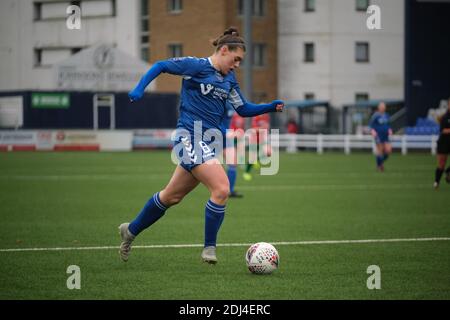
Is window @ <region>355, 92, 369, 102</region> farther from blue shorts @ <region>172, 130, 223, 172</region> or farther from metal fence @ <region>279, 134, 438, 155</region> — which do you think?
blue shorts @ <region>172, 130, 223, 172</region>

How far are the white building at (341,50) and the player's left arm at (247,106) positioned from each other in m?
50.2

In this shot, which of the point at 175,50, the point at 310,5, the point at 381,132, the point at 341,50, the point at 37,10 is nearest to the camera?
the point at 381,132

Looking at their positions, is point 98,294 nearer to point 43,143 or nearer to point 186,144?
point 186,144

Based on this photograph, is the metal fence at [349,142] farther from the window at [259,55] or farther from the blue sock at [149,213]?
the blue sock at [149,213]

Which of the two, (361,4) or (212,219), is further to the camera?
(361,4)

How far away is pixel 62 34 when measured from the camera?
61719 millimetres

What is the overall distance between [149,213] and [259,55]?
52334 millimetres

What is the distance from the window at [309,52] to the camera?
200 ft

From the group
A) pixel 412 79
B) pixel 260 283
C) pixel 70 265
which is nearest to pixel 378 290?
pixel 260 283

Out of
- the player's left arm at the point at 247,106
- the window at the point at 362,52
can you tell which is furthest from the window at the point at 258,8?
the player's left arm at the point at 247,106

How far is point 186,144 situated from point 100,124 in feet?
146

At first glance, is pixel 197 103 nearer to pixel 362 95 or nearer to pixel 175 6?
pixel 362 95

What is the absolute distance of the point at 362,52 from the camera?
201 ft

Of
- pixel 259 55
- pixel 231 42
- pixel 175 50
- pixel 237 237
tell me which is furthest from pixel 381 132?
pixel 175 50
